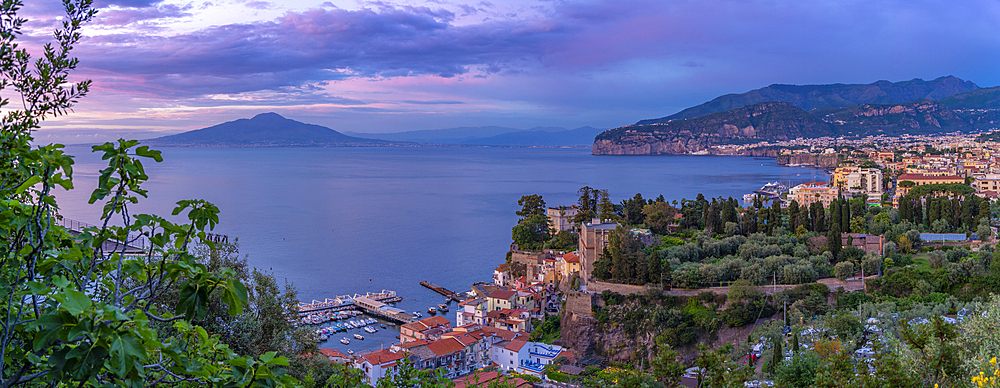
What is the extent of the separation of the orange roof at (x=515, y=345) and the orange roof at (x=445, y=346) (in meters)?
1.28

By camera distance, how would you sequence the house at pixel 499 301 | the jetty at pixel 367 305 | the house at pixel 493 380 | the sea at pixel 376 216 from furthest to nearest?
the sea at pixel 376 216, the jetty at pixel 367 305, the house at pixel 499 301, the house at pixel 493 380

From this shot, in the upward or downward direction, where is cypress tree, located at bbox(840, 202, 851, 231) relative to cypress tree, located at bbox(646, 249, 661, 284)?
upward

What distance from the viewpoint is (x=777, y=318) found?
17.1m

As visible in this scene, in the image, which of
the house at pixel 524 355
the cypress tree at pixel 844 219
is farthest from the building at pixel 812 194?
the house at pixel 524 355

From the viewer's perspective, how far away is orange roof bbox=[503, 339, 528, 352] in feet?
56.2

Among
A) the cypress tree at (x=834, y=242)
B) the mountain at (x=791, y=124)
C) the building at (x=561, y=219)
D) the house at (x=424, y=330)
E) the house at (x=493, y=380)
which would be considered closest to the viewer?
the house at (x=493, y=380)

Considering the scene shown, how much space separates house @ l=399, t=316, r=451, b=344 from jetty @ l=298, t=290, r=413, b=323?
250cm

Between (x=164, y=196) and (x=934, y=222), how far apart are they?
49.9 metres

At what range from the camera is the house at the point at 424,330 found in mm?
18578

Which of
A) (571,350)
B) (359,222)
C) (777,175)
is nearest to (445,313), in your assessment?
(571,350)

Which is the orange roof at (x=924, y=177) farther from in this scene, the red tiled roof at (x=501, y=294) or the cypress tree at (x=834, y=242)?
the red tiled roof at (x=501, y=294)

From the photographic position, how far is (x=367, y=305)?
24141 millimetres

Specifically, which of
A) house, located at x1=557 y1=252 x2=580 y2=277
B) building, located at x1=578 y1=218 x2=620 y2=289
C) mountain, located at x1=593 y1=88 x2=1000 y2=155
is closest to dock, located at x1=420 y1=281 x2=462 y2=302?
house, located at x1=557 y1=252 x2=580 y2=277

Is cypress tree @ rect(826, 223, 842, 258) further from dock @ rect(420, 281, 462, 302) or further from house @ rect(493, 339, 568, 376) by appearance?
dock @ rect(420, 281, 462, 302)
